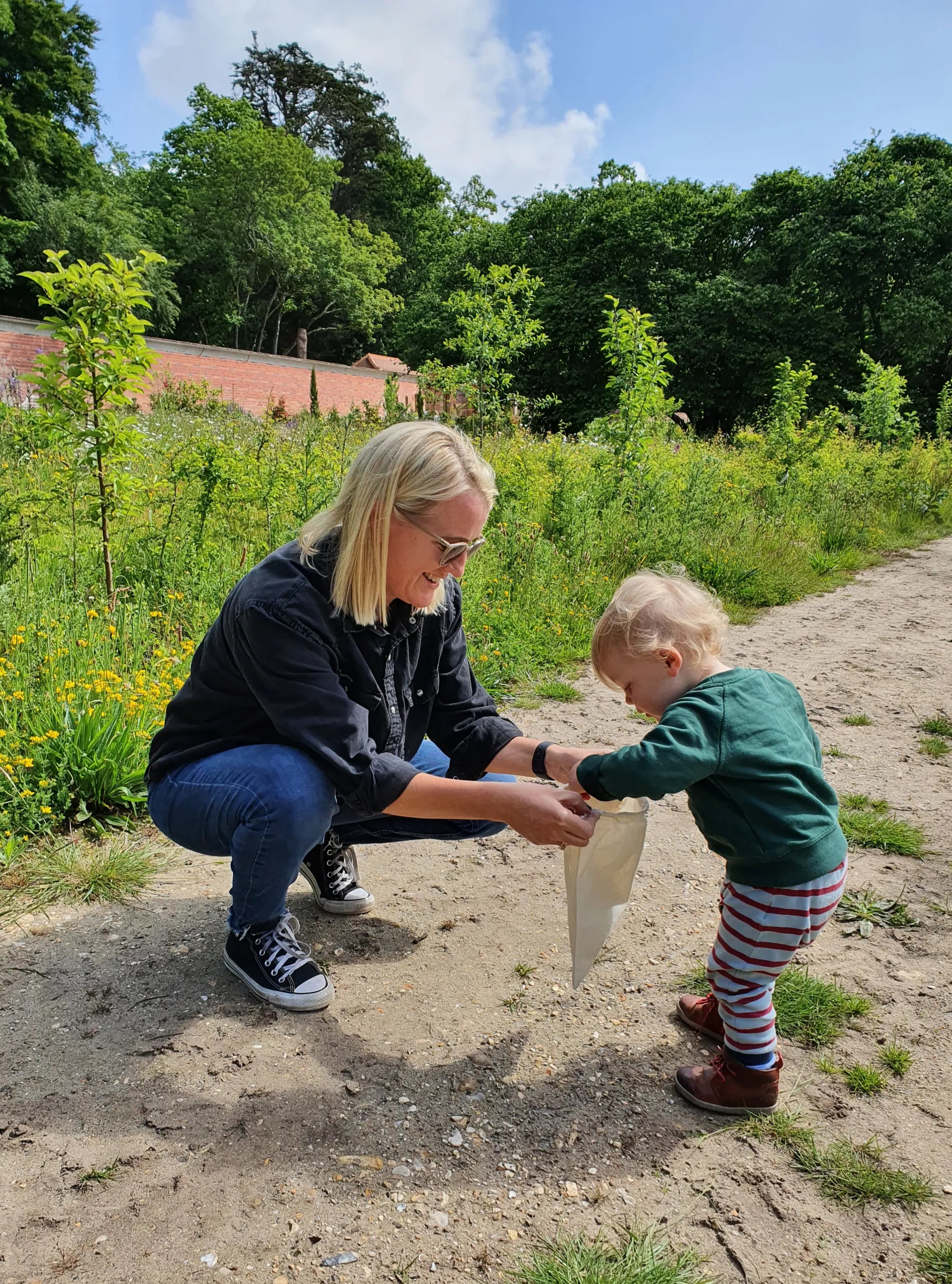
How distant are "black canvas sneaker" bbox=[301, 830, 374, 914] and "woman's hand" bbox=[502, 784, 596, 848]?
91cm

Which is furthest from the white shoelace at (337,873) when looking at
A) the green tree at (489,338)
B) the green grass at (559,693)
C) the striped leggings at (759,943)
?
the green tree at (489,338)

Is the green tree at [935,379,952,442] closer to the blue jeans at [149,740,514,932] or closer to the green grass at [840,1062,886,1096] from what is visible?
the green grass at [840,1062,886,1096]

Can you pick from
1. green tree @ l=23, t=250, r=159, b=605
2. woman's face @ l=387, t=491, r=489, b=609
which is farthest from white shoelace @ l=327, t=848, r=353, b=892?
green tree @ l=23, t=250, r=159, b=605

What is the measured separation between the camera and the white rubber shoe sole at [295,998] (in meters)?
2.19

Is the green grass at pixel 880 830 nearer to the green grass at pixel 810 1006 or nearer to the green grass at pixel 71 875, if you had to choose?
the green grass at pixel 810 1006

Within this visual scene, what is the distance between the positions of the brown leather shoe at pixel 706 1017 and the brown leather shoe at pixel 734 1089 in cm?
22

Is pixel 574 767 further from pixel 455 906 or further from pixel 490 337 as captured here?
pixel 490 337

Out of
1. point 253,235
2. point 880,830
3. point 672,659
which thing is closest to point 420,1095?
point 672,659

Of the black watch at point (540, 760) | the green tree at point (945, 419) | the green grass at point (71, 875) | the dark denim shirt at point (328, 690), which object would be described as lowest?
the green grass at point (71, 875)

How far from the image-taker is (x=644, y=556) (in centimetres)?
716

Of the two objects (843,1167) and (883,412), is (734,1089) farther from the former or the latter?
(883,412)

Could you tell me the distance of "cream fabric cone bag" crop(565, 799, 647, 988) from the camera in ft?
6.37

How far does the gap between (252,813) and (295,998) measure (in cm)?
58

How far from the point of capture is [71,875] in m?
2.70
